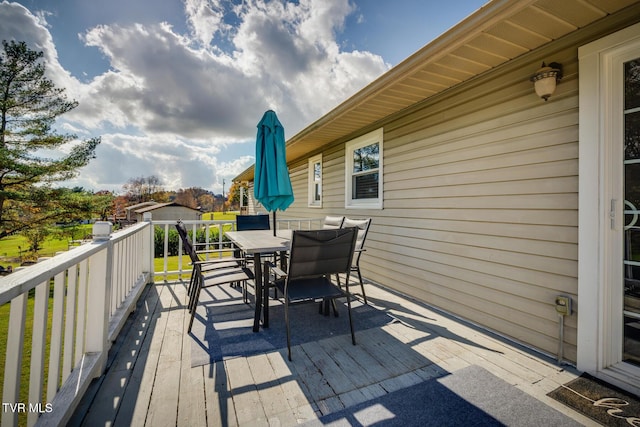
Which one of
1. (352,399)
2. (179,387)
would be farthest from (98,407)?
(352,399)

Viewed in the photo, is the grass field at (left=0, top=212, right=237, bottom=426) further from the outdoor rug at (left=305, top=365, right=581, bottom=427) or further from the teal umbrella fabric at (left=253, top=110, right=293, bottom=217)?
the outdoor rug at (left=305, top=365, right=581, bottom=427)

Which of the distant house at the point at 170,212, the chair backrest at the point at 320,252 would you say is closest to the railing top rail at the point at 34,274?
the chair backrest at the point at 320,252

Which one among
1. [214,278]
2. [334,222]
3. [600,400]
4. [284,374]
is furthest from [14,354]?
[334,222]

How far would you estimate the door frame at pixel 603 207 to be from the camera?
6.14 feet

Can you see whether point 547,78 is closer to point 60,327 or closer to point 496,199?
point 496,199

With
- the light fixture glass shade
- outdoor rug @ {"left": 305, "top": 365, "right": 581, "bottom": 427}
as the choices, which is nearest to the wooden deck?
outdoor rug @ {"left": 305, "top": 365, "right": 581, "bottom": 427}

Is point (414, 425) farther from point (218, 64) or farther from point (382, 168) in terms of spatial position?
point (218, 64)

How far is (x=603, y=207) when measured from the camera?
6.20 feet

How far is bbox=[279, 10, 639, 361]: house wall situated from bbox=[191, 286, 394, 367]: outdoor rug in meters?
0.96

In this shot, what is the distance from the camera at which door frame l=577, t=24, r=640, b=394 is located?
6.14ft

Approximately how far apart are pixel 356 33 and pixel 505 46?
12.9ft

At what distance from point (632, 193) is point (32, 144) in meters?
13.8

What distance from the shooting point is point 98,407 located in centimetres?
157

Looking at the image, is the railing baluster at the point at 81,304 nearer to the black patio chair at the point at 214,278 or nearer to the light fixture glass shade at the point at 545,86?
the black patio chair at the point at 214,278
